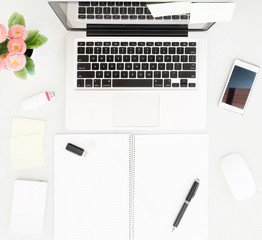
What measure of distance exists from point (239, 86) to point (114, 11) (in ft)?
1.44

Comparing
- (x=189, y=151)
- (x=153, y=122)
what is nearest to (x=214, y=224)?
(x=189, y=151)

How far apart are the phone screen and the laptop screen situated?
17 cm

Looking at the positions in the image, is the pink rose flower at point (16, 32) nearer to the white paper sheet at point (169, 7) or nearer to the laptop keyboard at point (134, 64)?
the laptop keyboard at point (134, 64)

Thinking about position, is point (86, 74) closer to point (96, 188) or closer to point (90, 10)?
point (90, 10)

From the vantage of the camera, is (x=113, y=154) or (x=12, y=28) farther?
(x=113, y=154)

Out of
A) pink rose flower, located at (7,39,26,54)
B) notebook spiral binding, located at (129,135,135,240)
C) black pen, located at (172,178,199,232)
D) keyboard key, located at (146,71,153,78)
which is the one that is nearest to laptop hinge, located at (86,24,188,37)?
keyboard key, located at (146,71,153,78)

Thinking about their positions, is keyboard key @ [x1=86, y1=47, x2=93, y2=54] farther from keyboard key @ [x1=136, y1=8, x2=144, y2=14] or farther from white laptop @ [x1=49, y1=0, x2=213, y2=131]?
keyboard key @ [x1=136, y1=8, x2=144, y2=14]

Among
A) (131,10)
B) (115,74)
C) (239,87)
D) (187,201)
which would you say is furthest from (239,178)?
(131,10)

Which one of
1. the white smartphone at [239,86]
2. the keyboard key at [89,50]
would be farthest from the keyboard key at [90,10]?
the white smartphone at [239,86]

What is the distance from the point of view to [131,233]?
88cm

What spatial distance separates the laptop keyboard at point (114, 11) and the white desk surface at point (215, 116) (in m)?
0.11

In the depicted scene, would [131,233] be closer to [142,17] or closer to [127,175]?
[127,175]

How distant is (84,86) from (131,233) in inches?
18.9

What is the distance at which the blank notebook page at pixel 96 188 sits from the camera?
880 mm
